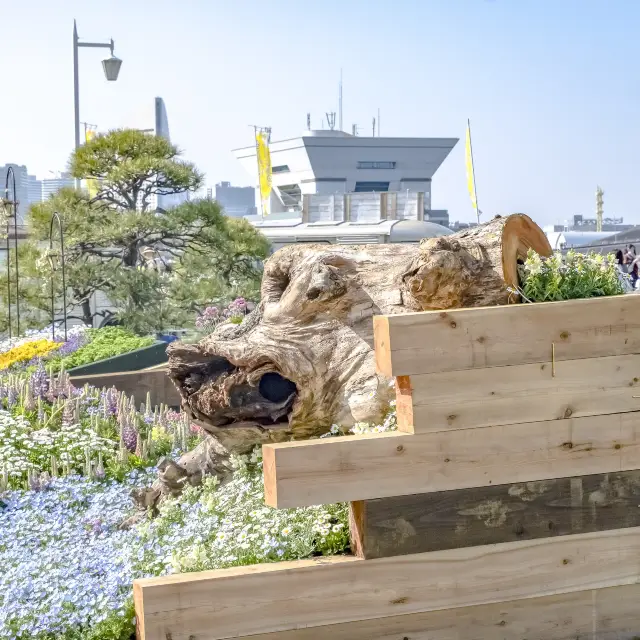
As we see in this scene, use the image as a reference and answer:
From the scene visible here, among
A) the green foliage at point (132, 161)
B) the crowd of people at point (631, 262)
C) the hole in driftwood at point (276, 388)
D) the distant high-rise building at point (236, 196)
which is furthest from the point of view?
the distant high-rise building at point (236, 196)

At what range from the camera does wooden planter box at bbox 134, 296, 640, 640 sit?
297 centimetres

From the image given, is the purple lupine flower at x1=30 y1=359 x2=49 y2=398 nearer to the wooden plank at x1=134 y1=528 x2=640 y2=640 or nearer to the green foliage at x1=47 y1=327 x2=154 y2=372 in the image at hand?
the green foliage at x1=47 y1=327 x2=154 y2=372

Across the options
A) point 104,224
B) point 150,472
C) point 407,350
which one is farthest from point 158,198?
point 407,350

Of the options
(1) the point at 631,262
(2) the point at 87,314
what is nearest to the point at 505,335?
(1) the point at 631,262

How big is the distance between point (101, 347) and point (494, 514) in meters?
7.91

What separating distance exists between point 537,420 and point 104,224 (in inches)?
512

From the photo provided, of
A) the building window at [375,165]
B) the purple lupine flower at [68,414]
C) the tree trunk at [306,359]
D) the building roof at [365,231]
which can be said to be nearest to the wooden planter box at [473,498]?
the tree trunk at [306,359]

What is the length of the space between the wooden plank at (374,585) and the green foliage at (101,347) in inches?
244

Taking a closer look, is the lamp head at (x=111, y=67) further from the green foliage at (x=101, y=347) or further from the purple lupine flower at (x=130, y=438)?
the purple lupine flower at (x=130, y=438)

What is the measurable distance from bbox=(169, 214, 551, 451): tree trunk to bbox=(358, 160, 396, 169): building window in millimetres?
61650

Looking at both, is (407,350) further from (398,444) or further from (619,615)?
(619,615)

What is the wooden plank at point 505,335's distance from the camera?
303cm

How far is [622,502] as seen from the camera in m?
3.26

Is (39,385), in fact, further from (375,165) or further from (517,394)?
(375,165)
